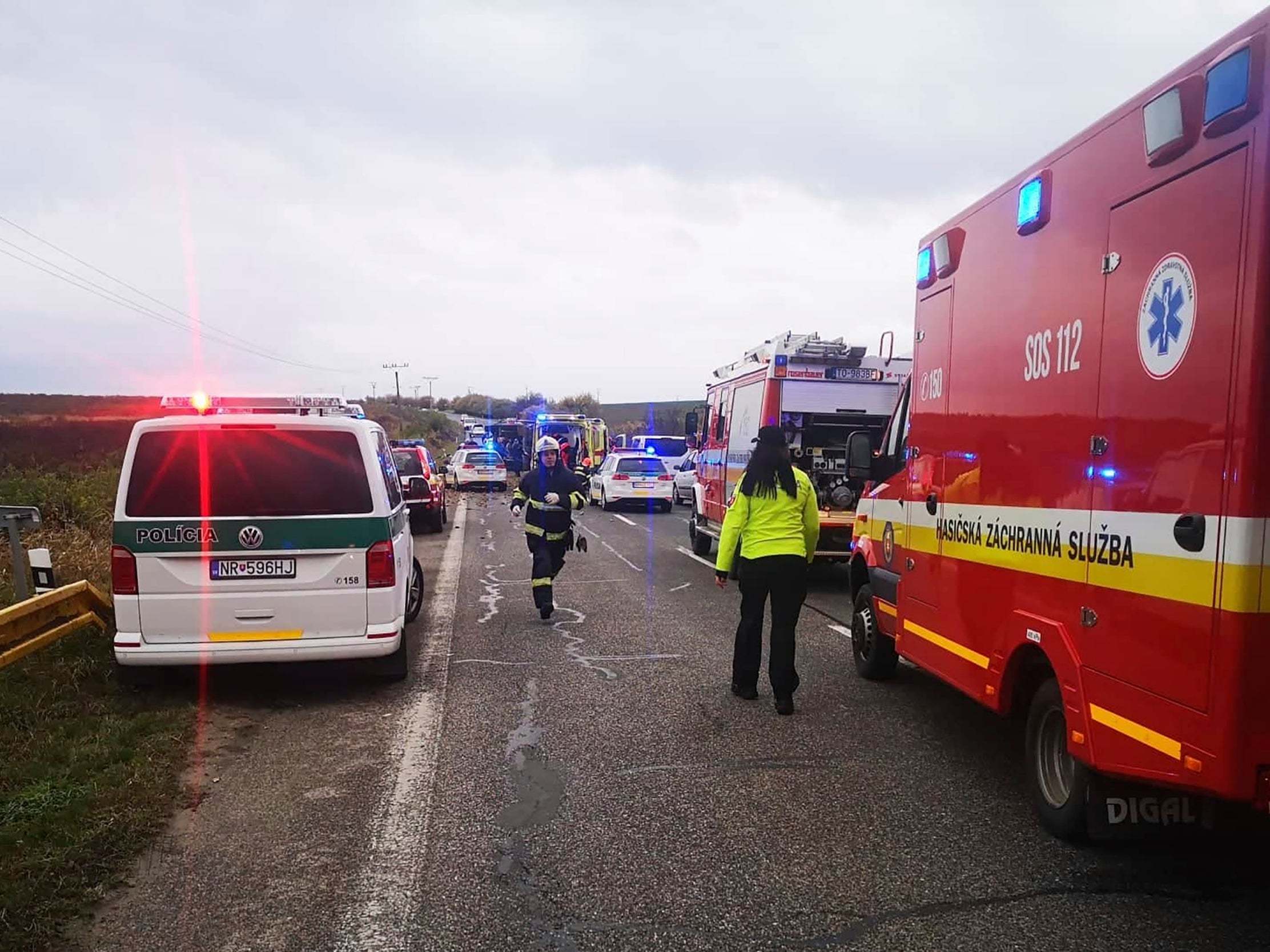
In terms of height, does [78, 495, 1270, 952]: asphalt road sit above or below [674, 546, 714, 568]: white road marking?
above

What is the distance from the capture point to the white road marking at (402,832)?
3.36 m

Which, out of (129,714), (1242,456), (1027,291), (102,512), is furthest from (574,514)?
(1242,456)

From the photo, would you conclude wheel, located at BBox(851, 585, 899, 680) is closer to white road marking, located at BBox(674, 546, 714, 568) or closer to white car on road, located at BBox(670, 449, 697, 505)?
white road marking, located at BBox(674, 546, 714, 568)

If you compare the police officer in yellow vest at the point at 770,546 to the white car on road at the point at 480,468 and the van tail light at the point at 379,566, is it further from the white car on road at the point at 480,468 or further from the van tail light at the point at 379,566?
the white car on road at the point at 480,468

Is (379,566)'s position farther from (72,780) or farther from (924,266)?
(924,266)

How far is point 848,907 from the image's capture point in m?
3.49

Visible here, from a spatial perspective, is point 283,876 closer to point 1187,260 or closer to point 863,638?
point 1187,260

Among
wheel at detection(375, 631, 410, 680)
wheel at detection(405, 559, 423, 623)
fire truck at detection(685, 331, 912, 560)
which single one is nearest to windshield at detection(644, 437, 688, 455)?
fire truck at detection(685, 331, 912, 560)

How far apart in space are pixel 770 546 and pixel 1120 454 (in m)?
3.06

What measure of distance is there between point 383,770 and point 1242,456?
414cm

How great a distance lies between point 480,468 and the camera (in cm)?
3005

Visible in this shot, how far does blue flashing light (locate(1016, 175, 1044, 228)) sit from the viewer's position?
13.6ft

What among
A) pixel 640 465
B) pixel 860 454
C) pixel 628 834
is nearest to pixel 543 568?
pixel 860 454

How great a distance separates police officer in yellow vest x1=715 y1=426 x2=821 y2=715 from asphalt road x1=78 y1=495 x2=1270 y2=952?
42 centimetres
